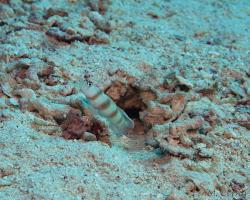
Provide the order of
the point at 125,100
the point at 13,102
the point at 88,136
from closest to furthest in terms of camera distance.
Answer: the point at 88,136 < the point at 13,102 < the point at 125,100

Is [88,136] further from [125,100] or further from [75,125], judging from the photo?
[125,100]

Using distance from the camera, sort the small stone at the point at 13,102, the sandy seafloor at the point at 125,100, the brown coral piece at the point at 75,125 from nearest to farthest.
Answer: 1. the sandy seafloor at the point at 125,100
2. the brown coral piece at the point at 75,125
3. the small stone at the point at 13,102

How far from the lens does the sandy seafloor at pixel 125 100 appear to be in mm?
2812

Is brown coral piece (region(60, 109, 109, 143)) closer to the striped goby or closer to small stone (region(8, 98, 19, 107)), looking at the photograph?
the striped goby

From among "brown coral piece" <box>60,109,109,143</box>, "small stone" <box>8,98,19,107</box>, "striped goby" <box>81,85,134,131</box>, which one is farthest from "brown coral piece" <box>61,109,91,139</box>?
"small stone" <box>8,98,19,107</box>

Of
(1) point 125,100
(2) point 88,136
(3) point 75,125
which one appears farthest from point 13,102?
(1) point 125,100

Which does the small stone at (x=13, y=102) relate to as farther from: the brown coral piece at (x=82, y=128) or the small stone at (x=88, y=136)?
the small stone at (x=88, y=136)

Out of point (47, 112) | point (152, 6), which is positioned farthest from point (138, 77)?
point (152, 6)

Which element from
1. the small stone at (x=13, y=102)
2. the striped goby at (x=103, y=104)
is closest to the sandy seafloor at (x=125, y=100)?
the small stone at (x=13, y=102)

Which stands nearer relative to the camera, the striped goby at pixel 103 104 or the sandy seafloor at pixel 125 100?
the sandy seafloor at pixel 125 100

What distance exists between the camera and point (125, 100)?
4.02 meters

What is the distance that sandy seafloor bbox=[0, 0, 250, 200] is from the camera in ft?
9.23

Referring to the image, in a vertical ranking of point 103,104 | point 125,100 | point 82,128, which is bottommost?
point 125,100

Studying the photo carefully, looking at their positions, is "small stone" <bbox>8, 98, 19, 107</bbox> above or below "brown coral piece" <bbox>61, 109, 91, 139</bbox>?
below
